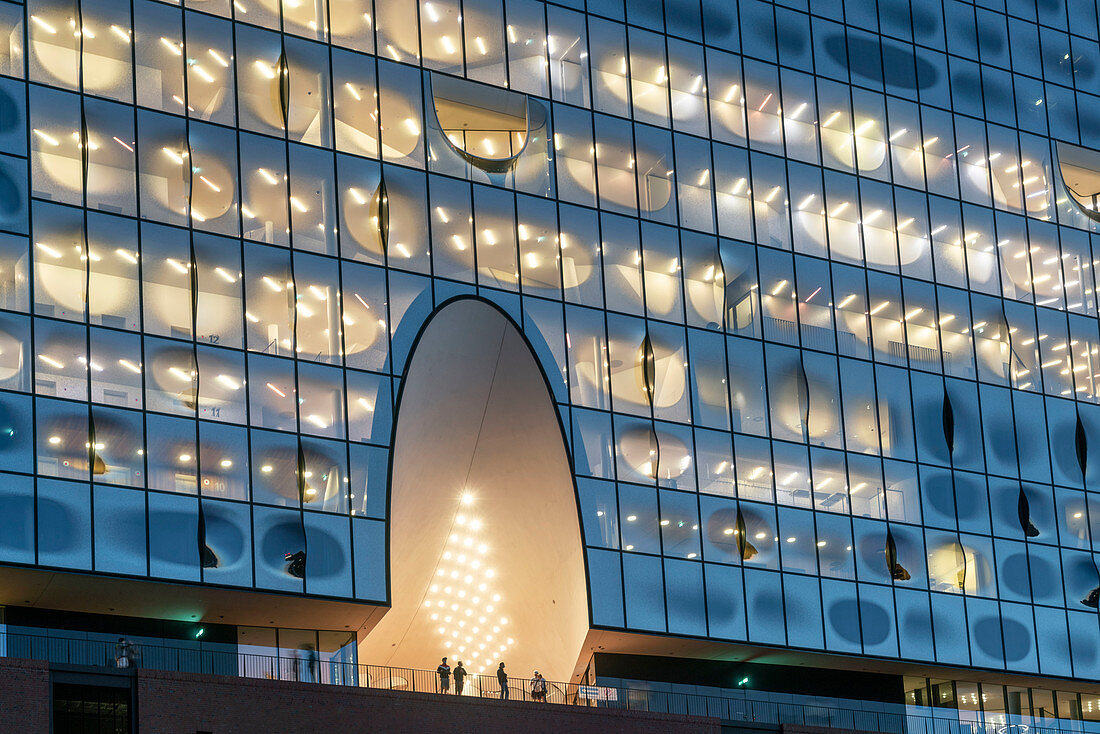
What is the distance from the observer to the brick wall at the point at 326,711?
38.1 meters

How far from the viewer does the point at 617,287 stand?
168 feet

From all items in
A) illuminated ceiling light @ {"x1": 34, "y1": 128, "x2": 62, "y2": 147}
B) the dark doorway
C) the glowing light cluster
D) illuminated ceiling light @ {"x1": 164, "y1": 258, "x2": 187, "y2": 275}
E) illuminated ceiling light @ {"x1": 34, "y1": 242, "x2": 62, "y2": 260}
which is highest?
illuminated ceiling light @ {"x1": 34, "y1": 128, "x2": 62, "y2": 147}

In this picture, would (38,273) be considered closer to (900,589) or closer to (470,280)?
(470,280)

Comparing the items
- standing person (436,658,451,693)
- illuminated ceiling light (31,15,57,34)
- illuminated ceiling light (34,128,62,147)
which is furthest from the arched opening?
illuminated ceiling light (31,15,57,34)

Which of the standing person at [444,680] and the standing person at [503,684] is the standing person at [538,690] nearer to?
the standing person at [503,684]

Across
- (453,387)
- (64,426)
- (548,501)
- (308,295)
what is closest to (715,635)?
(548,501)

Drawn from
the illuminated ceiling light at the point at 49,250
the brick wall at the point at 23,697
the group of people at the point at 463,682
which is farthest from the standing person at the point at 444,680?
the illuminated ceiling light at the point at 49,250

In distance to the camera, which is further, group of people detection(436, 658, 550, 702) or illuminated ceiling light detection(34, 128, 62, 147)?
group of people detection(436, 658, 550, 702)

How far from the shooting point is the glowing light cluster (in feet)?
173

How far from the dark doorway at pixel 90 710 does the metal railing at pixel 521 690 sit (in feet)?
2.54

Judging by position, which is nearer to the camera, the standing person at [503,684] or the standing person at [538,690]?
the standing person at [503,684]

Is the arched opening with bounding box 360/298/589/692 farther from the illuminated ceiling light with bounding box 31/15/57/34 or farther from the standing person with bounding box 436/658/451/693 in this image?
the illuminated ceiling light with bounding box 31/15/57/34

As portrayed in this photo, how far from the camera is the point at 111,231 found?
43500 mm

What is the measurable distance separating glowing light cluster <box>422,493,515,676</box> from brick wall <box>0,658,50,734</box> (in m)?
18.1
